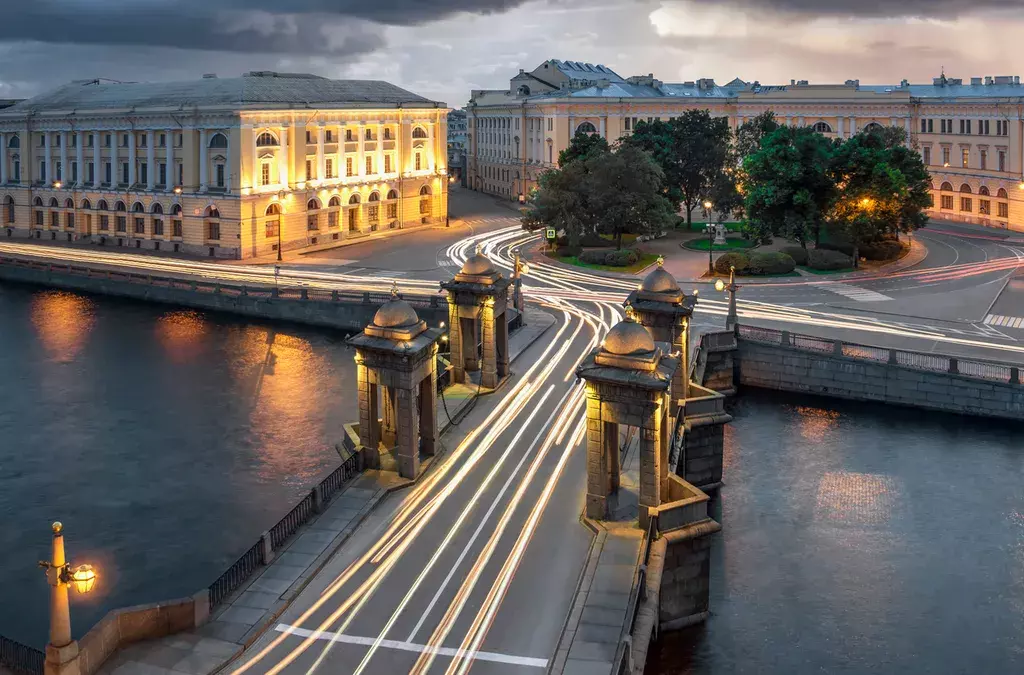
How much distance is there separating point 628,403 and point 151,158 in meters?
76.5

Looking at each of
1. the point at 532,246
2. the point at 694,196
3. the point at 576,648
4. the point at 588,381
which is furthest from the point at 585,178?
the point at 576,648

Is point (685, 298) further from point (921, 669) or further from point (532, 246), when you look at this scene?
point (532, 246)

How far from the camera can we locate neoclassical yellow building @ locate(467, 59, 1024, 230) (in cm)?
10300

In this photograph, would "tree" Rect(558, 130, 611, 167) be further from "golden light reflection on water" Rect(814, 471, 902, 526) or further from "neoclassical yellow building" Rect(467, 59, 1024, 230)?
"golden light reflection on water" Rect(814, 471, 902, 526)

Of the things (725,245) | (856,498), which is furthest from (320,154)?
(856,498)

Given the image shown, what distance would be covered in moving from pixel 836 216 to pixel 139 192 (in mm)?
58122

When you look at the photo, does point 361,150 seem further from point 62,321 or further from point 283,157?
point 62,321

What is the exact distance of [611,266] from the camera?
8350 centimetres

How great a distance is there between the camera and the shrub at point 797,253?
8169 centimetres

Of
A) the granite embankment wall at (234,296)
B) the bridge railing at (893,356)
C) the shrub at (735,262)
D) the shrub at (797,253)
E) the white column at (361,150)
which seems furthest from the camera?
the white column at (361,150)

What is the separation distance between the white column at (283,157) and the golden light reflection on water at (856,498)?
63.4 metres

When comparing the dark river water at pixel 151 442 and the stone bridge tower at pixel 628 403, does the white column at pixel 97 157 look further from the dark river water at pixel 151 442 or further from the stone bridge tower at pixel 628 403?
the stone bridge tower at pixel 628 403

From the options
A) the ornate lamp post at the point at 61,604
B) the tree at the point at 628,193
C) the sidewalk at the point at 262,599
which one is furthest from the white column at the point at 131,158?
the ornate lamp post at the point at 61,604

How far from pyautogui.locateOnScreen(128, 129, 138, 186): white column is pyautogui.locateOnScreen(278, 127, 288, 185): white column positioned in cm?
1390
